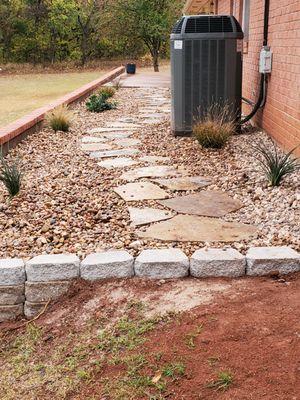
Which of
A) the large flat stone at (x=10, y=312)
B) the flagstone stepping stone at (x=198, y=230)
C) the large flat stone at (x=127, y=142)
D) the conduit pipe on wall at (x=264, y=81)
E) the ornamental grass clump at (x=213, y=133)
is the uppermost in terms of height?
the conduit pipe on wall at (x=264, y=81)

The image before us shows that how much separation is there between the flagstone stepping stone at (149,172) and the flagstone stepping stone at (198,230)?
1.21m

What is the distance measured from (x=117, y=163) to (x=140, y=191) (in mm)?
1074

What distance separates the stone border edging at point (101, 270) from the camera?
278 cm

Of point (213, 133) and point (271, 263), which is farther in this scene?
point (213, 133)

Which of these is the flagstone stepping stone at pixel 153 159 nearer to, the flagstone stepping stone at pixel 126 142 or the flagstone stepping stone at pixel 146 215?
the flagstone stepping stone at pixel 126 142

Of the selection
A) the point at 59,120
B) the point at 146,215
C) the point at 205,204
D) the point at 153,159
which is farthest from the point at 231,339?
the point at 59,120

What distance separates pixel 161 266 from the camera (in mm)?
2779

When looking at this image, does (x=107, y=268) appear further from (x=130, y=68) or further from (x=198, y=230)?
(x=130, y=68)

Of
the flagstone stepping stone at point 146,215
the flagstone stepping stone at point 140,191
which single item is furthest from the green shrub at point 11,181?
the flagstone stepping stone at point 146,215

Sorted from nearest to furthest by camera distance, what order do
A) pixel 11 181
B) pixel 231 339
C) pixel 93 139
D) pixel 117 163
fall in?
pixel 231 339, pixel 11 181, pixel 117 163, pixel 93 139

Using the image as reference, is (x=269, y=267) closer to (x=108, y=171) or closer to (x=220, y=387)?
(x=220, y=387)

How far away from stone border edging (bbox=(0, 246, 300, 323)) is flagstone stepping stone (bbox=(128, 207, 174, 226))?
0.68 meters

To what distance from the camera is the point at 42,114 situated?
24.2 ft

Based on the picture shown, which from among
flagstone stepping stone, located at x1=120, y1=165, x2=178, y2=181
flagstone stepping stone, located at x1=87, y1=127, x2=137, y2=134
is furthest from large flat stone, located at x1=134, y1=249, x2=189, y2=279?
flagstone stepping stone, located at x1=87, y1=127, x2=137, y2=134
